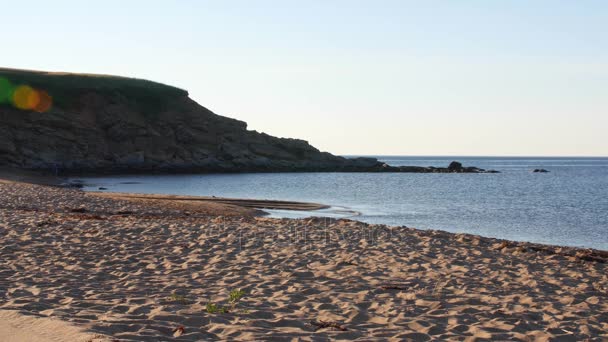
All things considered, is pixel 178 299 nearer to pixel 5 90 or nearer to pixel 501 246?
pixel 501 246

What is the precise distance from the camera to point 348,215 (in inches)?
1337

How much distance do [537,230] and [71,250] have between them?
22.4m

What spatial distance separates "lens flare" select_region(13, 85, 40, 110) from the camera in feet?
264

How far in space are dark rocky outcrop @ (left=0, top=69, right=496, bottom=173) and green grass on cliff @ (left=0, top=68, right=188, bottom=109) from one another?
133mm

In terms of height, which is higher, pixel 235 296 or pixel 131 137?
pixel 131 137

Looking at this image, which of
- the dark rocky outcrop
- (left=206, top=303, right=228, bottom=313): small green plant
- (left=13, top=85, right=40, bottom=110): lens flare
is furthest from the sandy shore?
(left=13, top=85, right=40, bottom=110): lens flare

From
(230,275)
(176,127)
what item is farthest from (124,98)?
(230,275)

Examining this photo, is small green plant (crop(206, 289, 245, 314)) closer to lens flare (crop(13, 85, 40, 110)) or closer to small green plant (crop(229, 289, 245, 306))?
small green plant (crop(229, 289, 245, 306))

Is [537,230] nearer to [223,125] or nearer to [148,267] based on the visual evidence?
[148,267]

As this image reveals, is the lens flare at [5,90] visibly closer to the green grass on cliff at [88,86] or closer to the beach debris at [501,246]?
the green grass on cliff at [88,86]

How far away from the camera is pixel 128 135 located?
8769cm

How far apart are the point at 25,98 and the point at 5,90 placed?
9.38ft

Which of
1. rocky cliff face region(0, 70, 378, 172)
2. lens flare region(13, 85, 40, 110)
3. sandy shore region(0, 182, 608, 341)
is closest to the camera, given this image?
sandy shore region(0, 182, 608, 341)

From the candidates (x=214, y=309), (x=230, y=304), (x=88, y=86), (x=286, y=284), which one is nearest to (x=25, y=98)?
(x=88, y=86)
